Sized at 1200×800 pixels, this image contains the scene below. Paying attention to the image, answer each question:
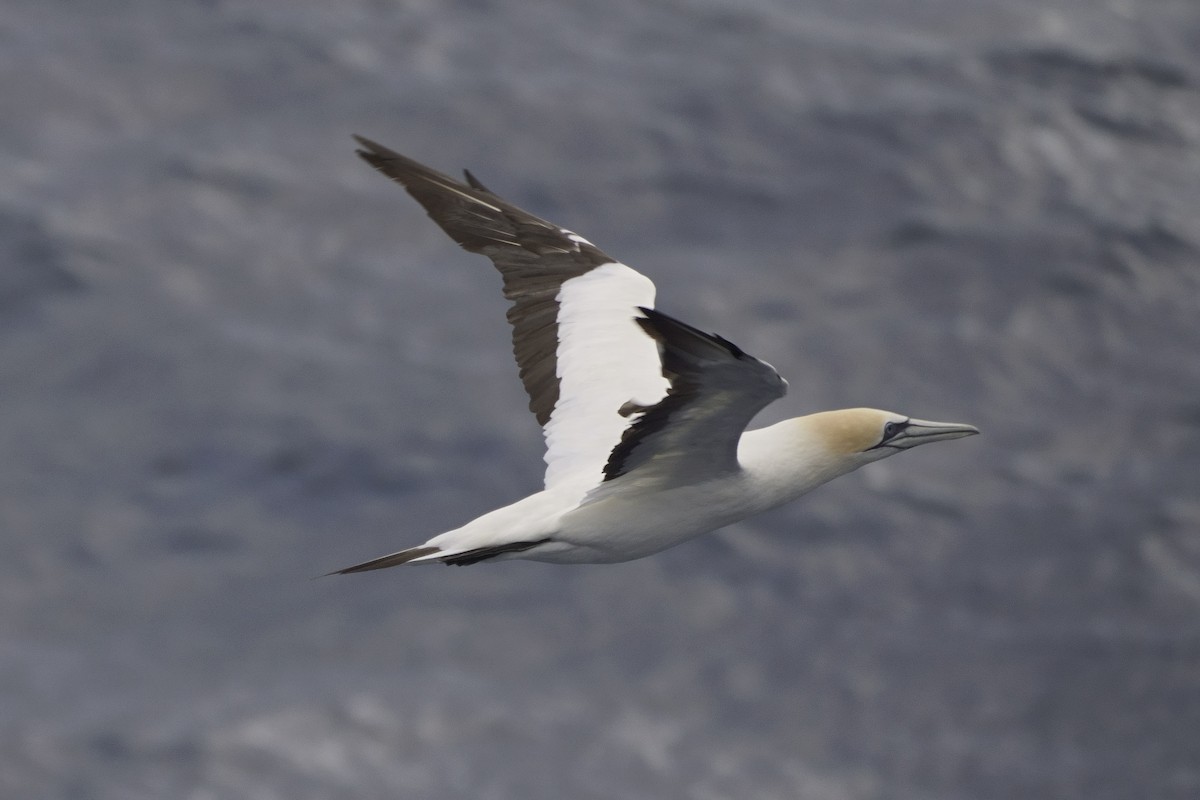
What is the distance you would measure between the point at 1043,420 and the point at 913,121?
513cm

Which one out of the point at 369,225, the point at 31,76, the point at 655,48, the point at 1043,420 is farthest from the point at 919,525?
the point at 31,76

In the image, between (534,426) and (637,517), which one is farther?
(534,426)

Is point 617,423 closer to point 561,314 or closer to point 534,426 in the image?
point 561,314

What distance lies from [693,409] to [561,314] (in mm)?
2712

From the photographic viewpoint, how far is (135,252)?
21.0 metres

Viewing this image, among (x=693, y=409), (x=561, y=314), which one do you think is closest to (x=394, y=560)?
(x=693, y=409)

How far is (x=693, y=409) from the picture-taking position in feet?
29.1

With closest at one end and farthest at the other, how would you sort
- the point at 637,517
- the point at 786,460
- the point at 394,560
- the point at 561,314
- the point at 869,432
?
the point at 394,560 → the point at 637,517 → the point at 786,460 → the point at 869,432 → the point at 561,314

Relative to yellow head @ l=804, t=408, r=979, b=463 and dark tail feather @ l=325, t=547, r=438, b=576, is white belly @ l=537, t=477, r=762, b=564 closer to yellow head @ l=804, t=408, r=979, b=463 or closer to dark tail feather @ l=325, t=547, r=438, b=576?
dark tail feather @ l=325, t=547, r=438, b=576

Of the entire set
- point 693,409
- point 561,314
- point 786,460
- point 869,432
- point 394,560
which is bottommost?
point 394,560

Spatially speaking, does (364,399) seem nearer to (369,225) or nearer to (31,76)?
(369,225)

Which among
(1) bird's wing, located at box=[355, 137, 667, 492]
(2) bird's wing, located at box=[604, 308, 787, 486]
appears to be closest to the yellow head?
(2) bird's wing, located at box=[604, 308, 787, 486]

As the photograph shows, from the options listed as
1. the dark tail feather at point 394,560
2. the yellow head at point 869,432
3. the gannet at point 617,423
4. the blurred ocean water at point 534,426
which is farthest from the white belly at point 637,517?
the blurred ocean water at point 534,426

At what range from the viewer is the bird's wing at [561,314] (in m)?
10.8
